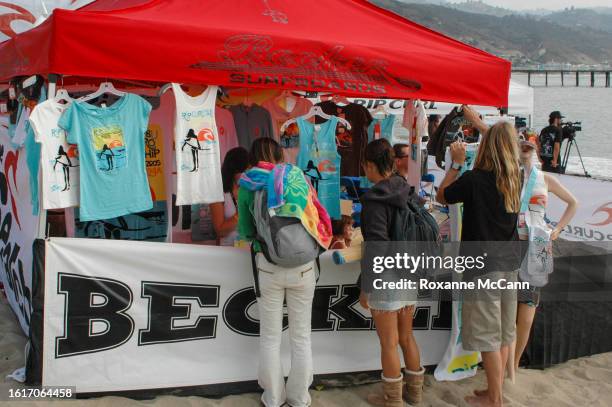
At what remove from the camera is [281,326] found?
3188 mm

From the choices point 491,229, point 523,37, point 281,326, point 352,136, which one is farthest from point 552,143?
point 523,37

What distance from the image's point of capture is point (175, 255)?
3.39m

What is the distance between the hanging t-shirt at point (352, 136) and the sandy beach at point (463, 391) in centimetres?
229

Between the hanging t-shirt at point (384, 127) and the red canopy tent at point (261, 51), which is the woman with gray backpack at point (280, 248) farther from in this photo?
the hanging t-shirt at point (384, 127)

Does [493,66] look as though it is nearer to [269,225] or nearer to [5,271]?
[269,225]

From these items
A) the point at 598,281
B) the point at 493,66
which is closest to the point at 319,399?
the point at 598,281

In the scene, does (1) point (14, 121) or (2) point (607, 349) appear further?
(1) point (14, 121)

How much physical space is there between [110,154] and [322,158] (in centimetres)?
205

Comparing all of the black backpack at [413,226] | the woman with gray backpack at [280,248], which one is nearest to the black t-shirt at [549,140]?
the black backpack at [413,226]

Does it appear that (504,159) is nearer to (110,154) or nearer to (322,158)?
(322,158)

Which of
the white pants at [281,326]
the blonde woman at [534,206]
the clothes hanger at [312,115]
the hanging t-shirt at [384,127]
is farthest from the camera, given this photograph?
the hanging t-shirt at [384,127]

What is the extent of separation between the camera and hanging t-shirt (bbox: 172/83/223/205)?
3.66 meters

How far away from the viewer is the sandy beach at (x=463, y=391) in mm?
3355

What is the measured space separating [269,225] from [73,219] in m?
1.79
